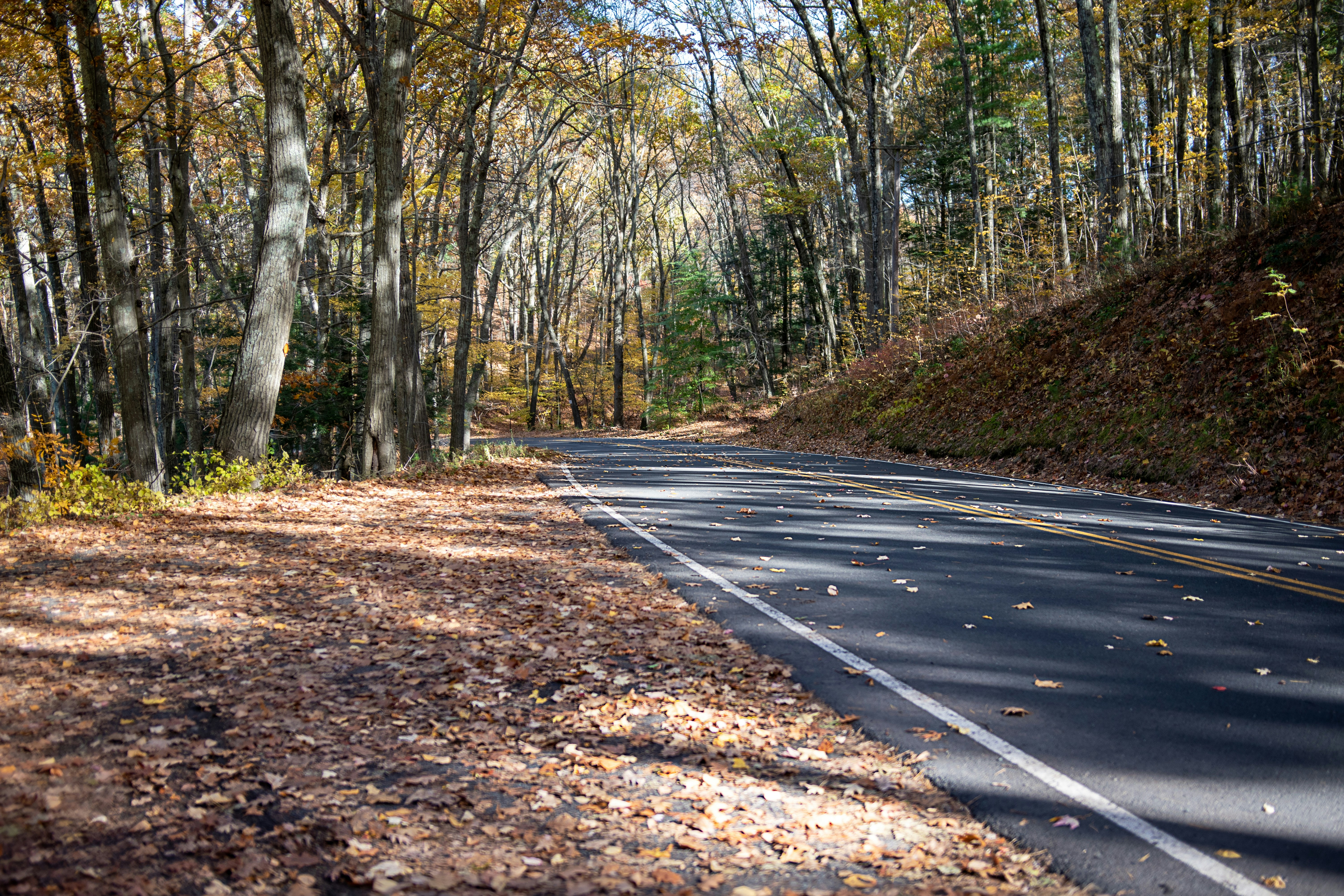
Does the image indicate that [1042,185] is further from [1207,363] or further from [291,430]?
[291,430]

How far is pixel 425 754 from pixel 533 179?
1395 inches

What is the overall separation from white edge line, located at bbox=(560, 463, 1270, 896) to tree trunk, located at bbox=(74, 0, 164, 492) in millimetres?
11587

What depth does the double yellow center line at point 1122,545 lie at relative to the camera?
6.45 metres

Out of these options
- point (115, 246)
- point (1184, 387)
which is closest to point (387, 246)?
point (115, 246)

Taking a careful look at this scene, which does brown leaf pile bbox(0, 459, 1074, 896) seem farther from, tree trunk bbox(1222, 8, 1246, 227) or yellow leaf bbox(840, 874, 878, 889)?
tree trunk bbox(1222, 8, 1246, 227)

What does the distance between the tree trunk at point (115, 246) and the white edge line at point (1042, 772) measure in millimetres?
11587

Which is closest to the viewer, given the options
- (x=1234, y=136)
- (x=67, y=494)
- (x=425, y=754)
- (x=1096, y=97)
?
(x=425, y=754)

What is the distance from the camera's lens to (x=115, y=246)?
13344 mm

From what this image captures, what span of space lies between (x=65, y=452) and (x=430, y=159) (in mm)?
18584

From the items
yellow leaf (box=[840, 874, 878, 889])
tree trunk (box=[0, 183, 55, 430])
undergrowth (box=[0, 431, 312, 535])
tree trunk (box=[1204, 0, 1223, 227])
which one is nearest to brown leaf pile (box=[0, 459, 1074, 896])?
yellow leaf (box=[840, 874, 878, 889])

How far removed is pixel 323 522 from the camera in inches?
400

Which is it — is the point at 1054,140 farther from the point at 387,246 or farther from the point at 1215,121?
the point at 387,246

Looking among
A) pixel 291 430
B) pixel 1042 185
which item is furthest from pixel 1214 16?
pixel 291 430

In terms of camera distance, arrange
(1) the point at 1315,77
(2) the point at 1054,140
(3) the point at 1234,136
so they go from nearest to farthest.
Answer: (1) the point at 1315,77
(3) the point at 1234,136
(2) the point at 1054,140
